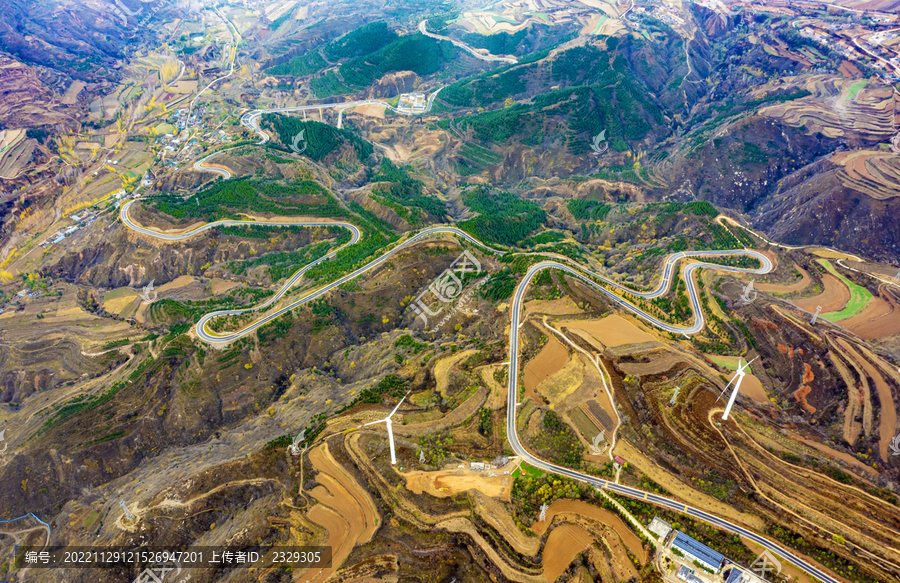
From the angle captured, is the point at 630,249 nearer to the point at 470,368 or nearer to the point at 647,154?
the point at 470,368

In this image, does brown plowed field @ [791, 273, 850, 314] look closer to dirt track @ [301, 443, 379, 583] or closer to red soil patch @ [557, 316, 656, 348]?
red soil patch @ [557, 316, 656, 348]

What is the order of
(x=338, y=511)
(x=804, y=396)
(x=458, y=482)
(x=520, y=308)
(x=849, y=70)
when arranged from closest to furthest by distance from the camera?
(x=338, y=511) → (x=458, y=482) → (x=804, y=396) → (x=520, y=308) → (x=849, y=70)

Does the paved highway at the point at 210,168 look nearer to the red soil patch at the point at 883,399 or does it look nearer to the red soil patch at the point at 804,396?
the red soil patch at the point at 804,396

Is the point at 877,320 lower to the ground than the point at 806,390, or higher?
higher

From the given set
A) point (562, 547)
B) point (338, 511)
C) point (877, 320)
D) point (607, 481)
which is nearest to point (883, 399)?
point (877, 320)

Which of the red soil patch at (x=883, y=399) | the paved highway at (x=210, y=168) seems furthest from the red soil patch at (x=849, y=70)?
the paved highway at (x=210, y=168)

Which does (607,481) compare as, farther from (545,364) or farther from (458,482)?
(545,364)
